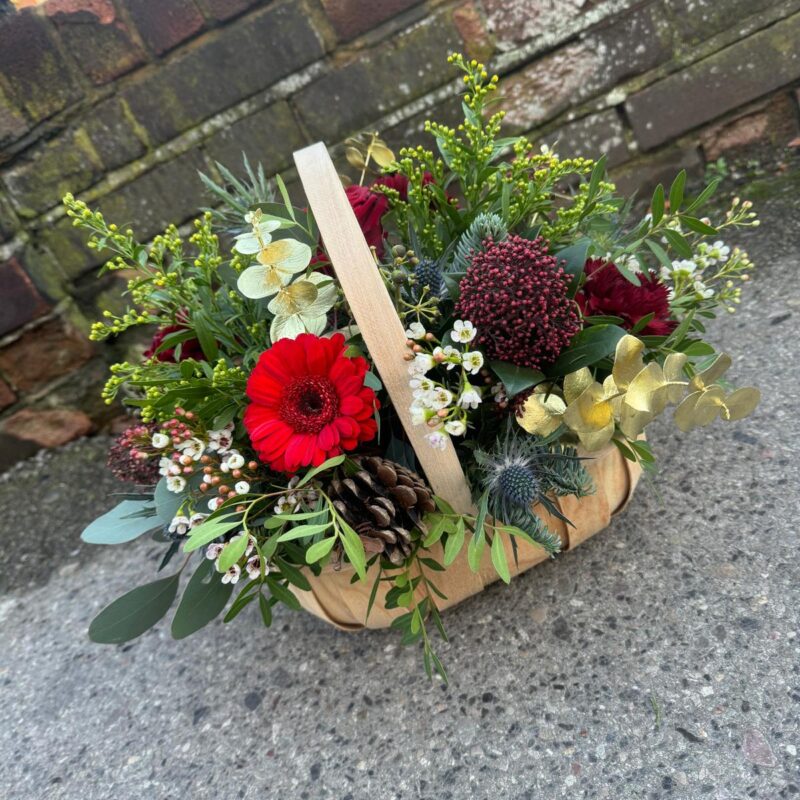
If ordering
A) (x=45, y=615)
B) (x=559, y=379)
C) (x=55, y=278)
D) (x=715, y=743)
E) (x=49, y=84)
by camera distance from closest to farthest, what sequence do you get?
(x=715, y=743) → (x=559, y=379) → (x=45, y=615) → (x=49, y=84) → (x=55, y=278)

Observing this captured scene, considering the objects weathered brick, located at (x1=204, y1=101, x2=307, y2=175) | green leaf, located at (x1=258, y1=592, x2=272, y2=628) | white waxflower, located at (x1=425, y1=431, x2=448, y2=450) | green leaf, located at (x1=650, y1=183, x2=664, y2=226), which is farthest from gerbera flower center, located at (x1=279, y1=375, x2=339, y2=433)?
weathered brick, located at (x1=204, y1=101, x2=307, y2=175)

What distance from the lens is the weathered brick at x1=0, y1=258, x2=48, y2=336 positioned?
153 cm

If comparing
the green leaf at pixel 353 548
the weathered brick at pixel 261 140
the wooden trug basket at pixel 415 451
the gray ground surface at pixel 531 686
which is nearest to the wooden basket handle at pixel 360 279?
the wooden trug basket at pixel 415 451

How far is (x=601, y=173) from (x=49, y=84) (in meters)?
1.36

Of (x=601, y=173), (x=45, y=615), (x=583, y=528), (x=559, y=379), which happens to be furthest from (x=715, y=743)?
(x=45, y=615)

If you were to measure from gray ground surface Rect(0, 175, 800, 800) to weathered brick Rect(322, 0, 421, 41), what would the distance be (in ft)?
3.65

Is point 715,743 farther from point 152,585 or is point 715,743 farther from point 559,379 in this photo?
point 152,585

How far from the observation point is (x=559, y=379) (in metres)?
0.74

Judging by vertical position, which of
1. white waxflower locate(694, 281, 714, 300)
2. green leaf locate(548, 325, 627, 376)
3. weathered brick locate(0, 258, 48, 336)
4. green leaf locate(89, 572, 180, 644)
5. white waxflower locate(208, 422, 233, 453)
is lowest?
green leaf locate(89, 572, 180, 644)

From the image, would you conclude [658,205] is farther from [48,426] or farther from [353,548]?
[48,426]

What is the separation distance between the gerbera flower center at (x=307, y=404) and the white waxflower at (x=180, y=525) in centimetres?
16

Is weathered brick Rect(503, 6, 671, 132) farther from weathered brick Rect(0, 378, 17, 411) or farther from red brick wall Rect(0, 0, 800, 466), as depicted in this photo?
weathered brick Rect(0, 378, 17, 411)

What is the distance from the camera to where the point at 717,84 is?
60.9 inches

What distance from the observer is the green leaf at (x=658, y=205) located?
0.72m
